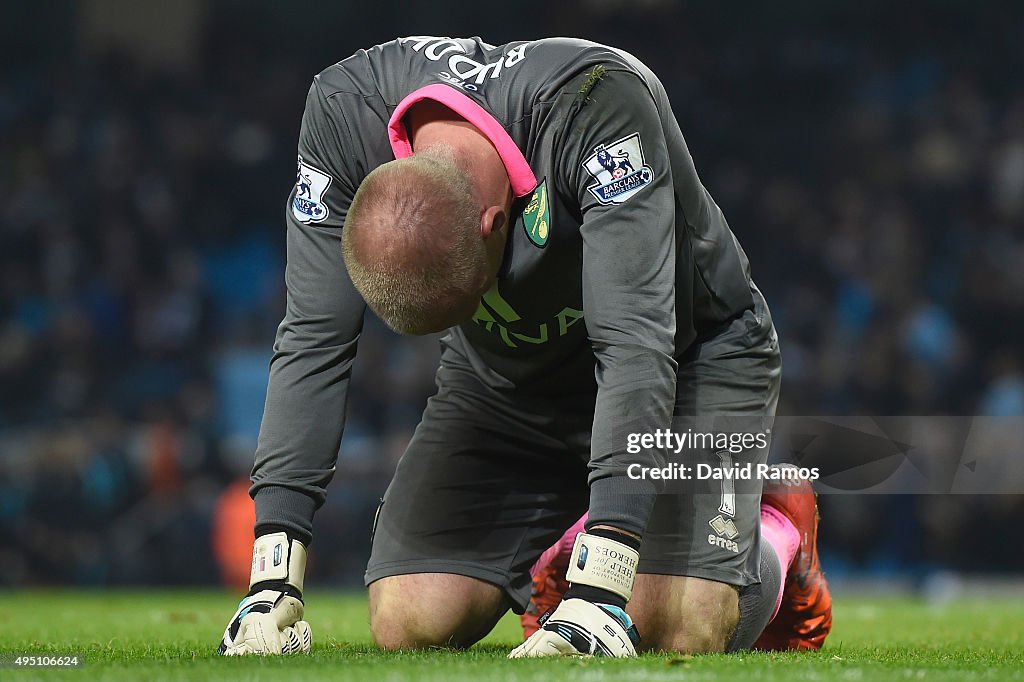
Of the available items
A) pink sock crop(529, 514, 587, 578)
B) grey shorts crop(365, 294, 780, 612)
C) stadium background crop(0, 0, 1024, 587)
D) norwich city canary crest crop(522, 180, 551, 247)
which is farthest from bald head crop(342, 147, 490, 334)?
stadium background crop(0, 0, 1024, 587)

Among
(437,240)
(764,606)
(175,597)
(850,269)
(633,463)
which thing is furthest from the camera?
(850,269)

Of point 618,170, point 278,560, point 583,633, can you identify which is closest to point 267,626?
point 278,560

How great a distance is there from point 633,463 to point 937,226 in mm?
8581

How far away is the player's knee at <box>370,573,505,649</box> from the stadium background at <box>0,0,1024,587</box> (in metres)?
5.07

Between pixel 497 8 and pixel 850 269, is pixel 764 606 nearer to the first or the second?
pixel 850 269

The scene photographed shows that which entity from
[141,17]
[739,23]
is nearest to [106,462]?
[141,17]

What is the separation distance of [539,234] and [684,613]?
1092mm

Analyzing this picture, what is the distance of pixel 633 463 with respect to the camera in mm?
2635

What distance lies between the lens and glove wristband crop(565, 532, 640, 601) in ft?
8.45

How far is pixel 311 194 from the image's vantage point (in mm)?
3010

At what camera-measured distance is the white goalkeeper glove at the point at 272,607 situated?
2.72 metres

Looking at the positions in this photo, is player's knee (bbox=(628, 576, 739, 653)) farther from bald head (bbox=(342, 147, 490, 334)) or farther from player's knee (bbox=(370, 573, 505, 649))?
bald head (bbox=(342, 147, 490, 334))

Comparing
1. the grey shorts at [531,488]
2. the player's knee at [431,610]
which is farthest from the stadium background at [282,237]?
the player's knee at [431,610]

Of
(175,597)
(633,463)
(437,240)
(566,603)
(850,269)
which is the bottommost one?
(175,597)
